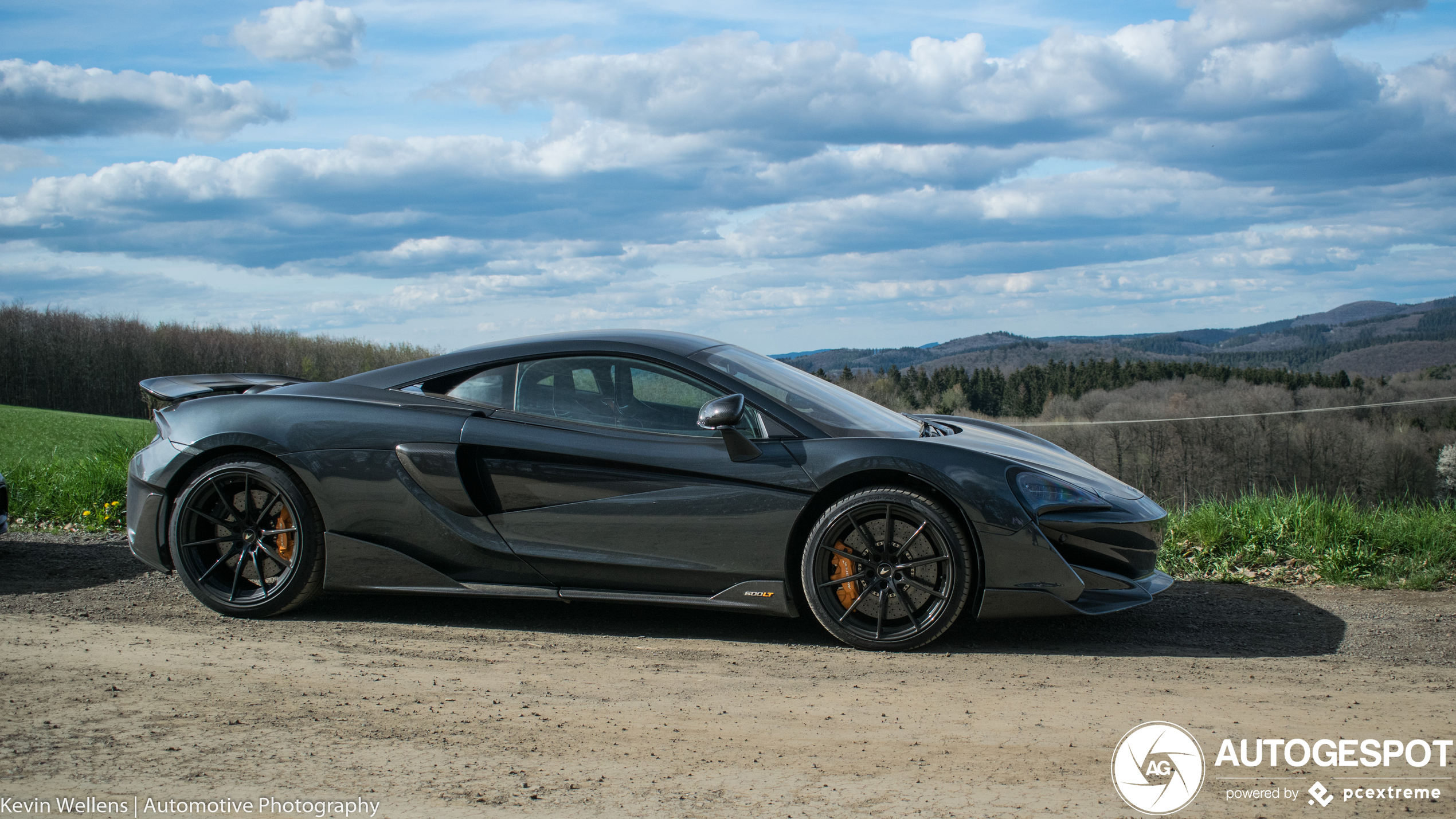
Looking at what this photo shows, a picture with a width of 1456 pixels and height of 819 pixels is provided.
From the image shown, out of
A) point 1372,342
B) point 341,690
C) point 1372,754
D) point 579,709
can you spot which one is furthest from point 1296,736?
point 1372,342

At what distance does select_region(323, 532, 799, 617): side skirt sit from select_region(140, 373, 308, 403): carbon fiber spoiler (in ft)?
3.70

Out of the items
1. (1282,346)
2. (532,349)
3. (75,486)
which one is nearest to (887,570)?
(532,349)

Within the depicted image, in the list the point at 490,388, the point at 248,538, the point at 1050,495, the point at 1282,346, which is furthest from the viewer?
the point at 1282,346

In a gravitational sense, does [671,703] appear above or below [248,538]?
below

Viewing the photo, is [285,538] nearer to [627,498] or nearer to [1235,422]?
Result: [627,498]

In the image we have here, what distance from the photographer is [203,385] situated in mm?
5191

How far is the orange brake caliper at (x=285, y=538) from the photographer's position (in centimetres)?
474

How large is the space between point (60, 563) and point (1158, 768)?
669 cm

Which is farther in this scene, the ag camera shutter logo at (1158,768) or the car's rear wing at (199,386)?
the car's rear wing at (199,386)

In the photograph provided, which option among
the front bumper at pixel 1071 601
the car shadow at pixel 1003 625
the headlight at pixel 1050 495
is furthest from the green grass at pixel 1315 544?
the headlight at pixel 1050 495

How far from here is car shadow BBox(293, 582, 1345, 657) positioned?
14.2ft

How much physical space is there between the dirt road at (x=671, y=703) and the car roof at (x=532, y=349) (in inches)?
48.0

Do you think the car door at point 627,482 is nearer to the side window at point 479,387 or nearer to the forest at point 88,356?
the side window at point 479,387

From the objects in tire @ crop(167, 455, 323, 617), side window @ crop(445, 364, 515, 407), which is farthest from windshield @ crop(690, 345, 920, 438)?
tire @ crop(167, 455, 323, 617)
